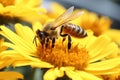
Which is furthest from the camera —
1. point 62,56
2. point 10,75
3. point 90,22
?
point 90,22

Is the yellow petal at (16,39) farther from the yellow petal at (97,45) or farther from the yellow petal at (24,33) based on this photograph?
the yellow petal at (97,45)

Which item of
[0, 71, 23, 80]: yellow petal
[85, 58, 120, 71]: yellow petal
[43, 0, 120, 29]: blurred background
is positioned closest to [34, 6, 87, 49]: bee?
[85, 58, 120, 71]: yellow petal

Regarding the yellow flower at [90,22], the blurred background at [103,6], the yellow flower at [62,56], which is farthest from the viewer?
the blurred background at [103,6]

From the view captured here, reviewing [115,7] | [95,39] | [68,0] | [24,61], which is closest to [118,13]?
[115,7]

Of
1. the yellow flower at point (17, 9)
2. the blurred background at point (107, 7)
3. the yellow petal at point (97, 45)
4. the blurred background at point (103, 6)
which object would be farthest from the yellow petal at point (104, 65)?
the blurred background at point (107, 7)

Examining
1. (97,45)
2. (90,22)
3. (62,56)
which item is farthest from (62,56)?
(90,22)

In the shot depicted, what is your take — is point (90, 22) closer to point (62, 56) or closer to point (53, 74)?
point (62, 56)
